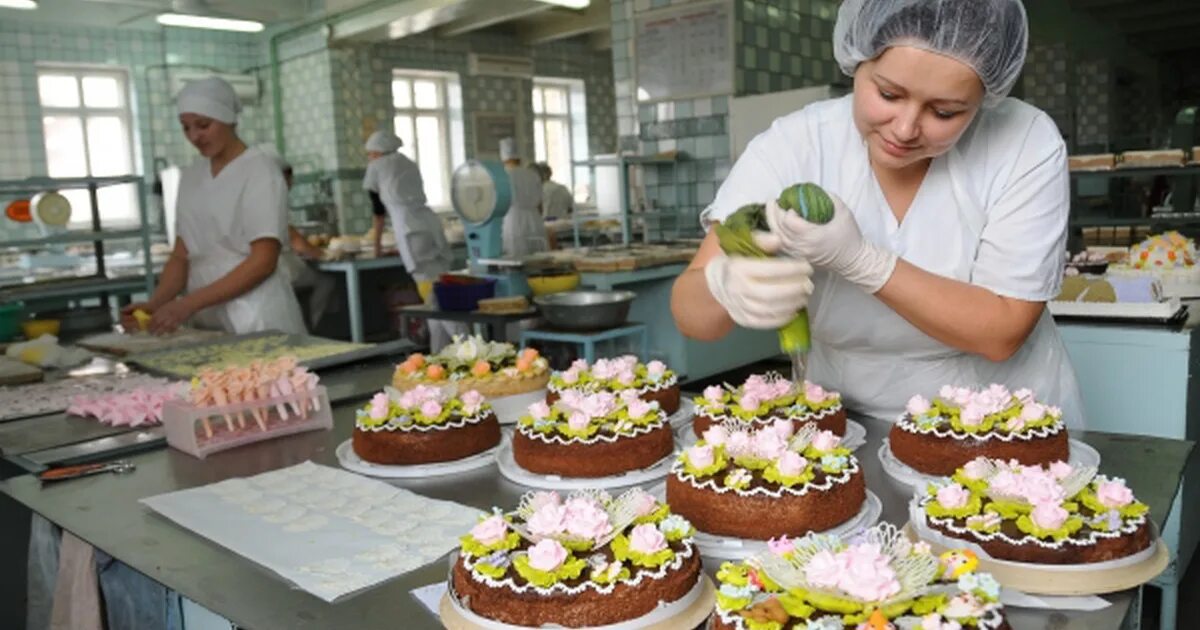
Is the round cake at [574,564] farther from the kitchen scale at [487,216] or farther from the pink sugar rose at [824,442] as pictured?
the kitchen scale at [487,216]

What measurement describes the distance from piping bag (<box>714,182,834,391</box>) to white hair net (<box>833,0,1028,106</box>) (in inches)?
10.3

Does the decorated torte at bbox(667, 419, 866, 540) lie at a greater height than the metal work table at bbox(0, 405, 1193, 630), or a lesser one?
greater

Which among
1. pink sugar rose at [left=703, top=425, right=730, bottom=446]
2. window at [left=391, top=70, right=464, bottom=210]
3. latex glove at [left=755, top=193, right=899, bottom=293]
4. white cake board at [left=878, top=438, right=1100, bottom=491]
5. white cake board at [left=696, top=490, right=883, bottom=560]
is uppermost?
window at [left=391, top=70, right=464, bottom=210]

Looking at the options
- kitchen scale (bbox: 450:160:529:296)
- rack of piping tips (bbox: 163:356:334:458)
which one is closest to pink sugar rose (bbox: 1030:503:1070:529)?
rack of piping tips (bbox: 163:356:334:458)

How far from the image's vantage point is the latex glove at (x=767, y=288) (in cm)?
143

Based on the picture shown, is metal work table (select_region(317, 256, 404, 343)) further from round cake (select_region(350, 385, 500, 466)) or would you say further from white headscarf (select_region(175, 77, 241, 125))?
round cake (select_region(350, 385, 500, 466))

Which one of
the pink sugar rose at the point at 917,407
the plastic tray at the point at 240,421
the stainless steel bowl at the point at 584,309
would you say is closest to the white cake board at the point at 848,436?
the pink sugar rose at the point at 917,407

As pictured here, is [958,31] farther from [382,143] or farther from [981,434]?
[382,143]

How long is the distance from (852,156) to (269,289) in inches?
96.1

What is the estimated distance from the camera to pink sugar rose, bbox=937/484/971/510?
116 cm

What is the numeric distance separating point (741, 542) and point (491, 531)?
13.6 inches

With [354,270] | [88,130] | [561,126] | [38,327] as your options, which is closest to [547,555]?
[38,327]

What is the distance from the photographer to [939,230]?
1.72 meters

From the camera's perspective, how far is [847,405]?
194 centimetres
